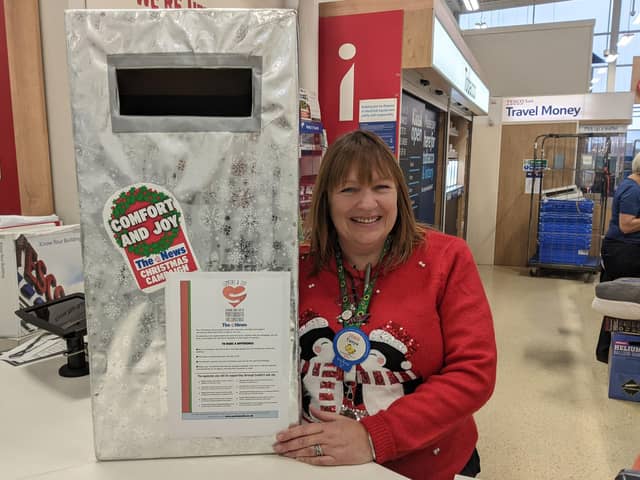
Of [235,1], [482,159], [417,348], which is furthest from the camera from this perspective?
[482,159]

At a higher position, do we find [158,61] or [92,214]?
[158,61]

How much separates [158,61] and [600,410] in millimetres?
3476

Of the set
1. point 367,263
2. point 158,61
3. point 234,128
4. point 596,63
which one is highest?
point 596,63

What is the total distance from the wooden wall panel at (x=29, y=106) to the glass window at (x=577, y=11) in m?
14.5

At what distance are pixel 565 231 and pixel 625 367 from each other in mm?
3499

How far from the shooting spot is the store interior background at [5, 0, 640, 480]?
7.24 ft

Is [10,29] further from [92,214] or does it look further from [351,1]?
[351,1]

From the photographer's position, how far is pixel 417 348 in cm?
122

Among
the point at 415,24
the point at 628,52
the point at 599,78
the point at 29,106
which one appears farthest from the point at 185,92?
the point at 628,52

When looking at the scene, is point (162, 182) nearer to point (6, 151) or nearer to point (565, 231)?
point (6, 151)

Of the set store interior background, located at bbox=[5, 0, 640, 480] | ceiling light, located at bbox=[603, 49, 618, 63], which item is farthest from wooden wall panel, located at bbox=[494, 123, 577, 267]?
ceiling light, located at bbox=[603, 49, 618, 63]

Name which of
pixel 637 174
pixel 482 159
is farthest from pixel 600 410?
pixel 482 159

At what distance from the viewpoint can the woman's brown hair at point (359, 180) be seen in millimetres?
1275

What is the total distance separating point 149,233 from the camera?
33.8 inches
